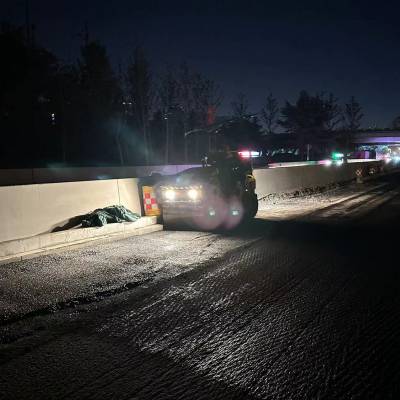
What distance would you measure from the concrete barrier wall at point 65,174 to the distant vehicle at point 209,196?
52.8ft

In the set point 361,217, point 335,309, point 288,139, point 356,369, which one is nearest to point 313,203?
point 361,217

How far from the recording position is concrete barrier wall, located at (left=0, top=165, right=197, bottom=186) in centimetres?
2614

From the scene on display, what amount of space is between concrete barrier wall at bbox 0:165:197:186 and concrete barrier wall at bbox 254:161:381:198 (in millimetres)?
9037

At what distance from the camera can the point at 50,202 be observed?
9758 mm

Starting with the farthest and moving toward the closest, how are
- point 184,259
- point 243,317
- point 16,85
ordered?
1. point 16,85
2. point 184,259
3. point 243,317

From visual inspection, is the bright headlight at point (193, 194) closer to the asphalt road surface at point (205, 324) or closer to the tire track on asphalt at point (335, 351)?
the asphalt road surface at point (205, 324)

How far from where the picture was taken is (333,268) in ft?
23.0

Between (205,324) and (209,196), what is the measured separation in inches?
266

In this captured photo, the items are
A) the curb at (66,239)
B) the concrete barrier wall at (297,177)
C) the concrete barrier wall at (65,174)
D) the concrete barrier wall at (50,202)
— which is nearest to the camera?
the curb at (66,239)

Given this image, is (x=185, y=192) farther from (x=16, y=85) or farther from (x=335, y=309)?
(x=16, y=85)

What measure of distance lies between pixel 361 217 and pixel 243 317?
9.69m

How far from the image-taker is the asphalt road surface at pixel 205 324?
3.48 m

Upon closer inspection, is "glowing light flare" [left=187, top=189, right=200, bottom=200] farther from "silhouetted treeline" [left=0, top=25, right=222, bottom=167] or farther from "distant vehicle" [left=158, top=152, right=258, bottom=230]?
"silhouetted treeline" [left=0, top=25, right=222, bottom=167]

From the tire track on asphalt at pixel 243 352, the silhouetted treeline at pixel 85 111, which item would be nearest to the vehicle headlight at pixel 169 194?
the tire track on asphalt at pixel 243 352
